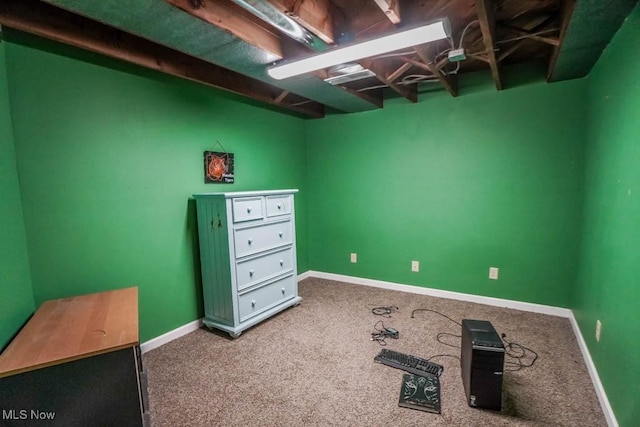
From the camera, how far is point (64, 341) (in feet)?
4.43

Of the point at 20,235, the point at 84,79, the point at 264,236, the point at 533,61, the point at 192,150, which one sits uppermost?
the point at 533,61

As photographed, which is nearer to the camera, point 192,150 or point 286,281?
point 192,150

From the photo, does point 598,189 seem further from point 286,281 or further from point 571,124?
point 286,281

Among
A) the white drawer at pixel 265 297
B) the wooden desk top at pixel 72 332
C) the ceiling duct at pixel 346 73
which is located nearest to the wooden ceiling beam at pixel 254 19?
the ceiling duct at pixel 346 73

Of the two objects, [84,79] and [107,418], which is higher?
[84,79]

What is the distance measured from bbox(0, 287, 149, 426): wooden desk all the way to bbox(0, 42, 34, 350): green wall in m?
0.10

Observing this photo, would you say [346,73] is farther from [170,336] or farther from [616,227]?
[170,336]

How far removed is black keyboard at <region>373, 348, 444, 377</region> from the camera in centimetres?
206

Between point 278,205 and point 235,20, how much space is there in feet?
5.39

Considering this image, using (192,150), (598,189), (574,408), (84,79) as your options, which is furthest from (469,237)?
(84,79)

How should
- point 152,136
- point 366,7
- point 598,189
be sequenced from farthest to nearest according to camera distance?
1. point 152,136
2. point 598,189
3. point 366,7

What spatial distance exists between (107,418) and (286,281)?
6.31 feet

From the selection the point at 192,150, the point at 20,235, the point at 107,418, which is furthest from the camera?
the point at 192,150

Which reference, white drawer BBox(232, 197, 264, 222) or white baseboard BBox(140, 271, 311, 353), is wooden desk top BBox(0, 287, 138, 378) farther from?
white drawer BBox(232, 197, 264, 222)
